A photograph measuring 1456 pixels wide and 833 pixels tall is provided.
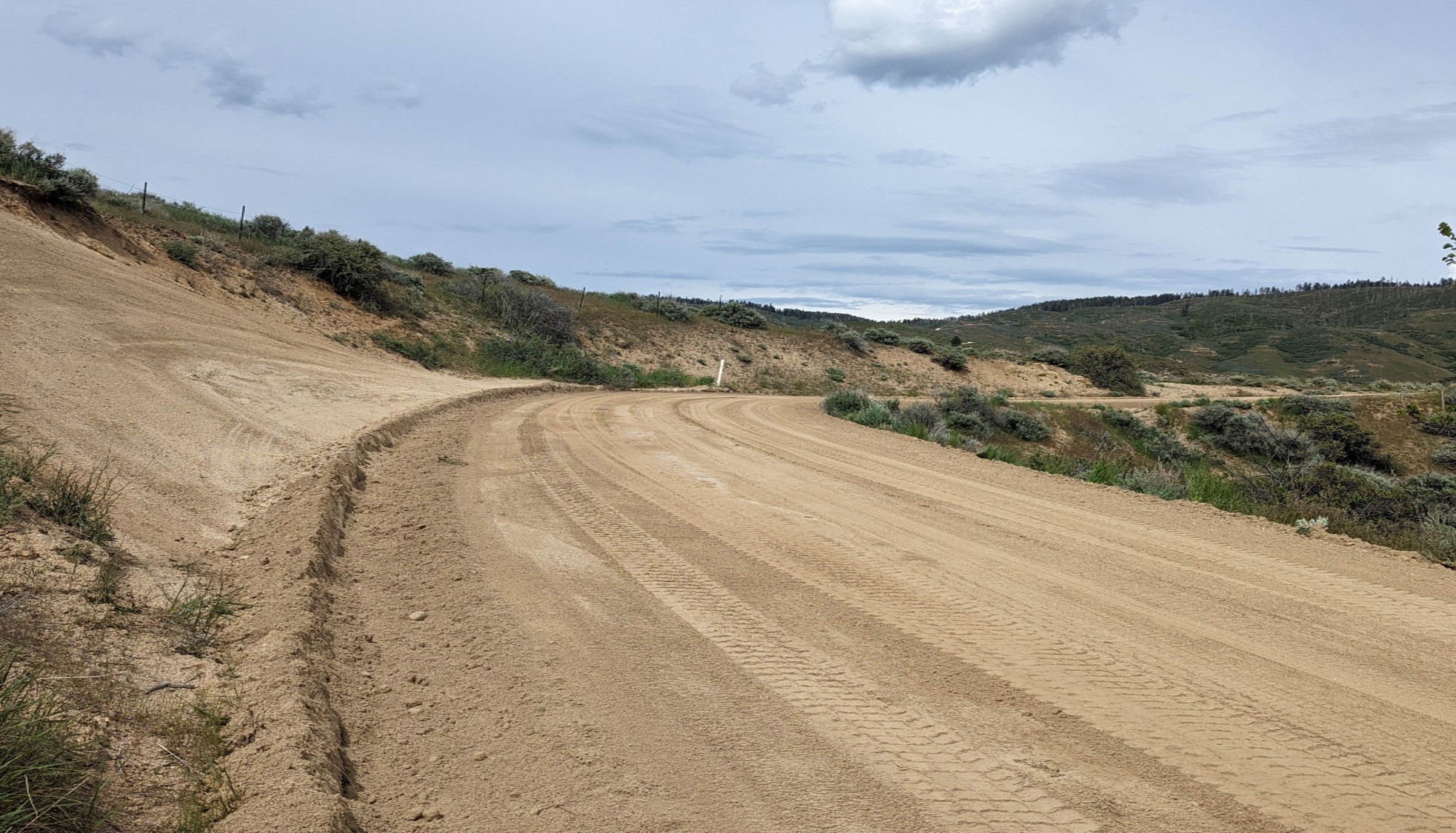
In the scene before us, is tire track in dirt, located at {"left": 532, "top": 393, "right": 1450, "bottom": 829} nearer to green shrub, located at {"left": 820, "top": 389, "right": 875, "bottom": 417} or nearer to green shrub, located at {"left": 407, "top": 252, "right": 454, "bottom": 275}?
green shrub, located at {"left": 820, "top": 389, "right": 875, "bottom": 417}

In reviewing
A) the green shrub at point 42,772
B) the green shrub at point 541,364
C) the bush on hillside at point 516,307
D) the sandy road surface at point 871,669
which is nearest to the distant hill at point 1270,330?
the bush on hillside at point 516,307

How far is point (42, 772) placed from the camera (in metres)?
2.77

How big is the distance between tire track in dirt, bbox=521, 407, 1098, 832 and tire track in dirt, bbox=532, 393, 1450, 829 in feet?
2.90

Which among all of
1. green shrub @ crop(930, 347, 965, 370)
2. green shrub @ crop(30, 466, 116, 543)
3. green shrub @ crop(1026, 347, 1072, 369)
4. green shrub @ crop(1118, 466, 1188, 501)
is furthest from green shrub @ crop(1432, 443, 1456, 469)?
green shrub @ crop(30, 466, 116, 543)

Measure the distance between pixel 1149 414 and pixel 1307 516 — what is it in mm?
24571

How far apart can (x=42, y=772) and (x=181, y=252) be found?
2532 centimetres

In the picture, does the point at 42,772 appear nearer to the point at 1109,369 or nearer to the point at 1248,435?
the point at 1248,435

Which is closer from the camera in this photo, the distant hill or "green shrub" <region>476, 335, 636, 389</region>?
"green shrub" <region>476, 335, 636, 389</region>

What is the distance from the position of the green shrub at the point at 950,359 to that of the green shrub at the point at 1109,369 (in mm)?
7072

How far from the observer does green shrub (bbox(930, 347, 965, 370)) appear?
4986 centimetres

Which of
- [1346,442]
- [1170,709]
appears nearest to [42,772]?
[1170,709]

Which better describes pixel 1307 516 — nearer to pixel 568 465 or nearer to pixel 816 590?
pixel 816 590

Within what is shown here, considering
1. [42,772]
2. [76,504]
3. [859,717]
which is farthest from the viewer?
[76,504]

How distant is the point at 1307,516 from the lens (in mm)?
9914
